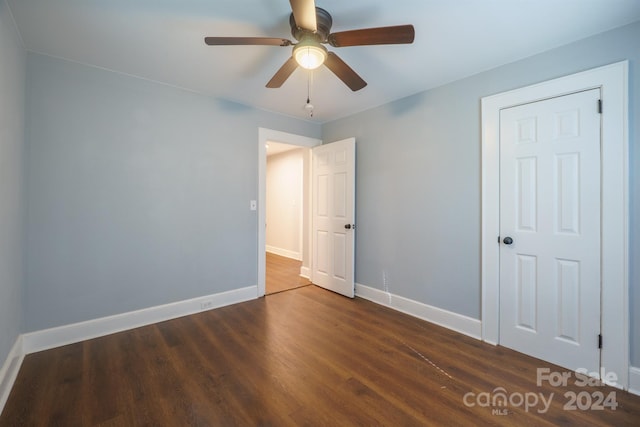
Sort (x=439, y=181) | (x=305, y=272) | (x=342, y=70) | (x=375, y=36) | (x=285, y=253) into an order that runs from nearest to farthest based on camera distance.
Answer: (x=375, y=36), (x=342, y=70), (x=439, y=181), (x=305, y=272), (x=285, y=253)

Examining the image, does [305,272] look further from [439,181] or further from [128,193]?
[128,193]

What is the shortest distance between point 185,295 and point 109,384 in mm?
1151

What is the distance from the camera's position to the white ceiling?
5.45 ft

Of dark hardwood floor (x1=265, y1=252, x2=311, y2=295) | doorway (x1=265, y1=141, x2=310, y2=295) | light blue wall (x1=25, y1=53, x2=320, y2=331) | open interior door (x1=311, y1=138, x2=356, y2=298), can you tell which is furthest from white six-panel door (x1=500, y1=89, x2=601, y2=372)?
doorway (x1=265, y1=141, x2=310, y2=295)

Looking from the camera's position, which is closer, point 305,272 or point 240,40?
point 240,40

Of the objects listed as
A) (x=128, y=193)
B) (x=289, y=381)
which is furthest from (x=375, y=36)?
(x=128, y=193)

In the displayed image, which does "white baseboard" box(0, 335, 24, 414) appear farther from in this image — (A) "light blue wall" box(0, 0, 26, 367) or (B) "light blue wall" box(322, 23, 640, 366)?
(B) "light blue wall" box(322, 23, 640, 366)

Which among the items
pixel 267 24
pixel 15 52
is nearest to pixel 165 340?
pixel 15 52

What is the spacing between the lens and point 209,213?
10.2 ft

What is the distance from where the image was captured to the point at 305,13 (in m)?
1.39

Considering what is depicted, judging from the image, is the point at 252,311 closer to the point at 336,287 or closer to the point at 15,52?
the point at 336,287

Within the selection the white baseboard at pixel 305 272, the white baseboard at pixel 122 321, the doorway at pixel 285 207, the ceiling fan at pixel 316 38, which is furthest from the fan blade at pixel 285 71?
the doorway at pixel 285 207

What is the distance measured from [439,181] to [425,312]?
1.39 m

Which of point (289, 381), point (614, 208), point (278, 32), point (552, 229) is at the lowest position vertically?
point (289, 381)
